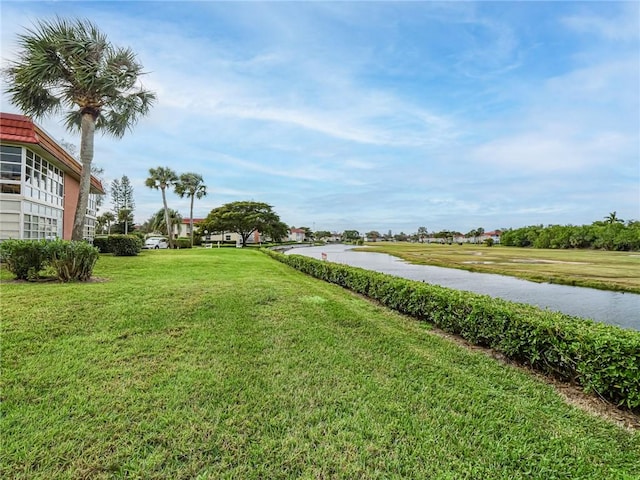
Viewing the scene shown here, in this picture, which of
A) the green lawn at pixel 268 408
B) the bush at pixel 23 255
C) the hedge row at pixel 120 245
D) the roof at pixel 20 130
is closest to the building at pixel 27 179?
the roof at pixel 20 130

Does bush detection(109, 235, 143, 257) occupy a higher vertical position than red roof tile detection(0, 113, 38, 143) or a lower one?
lower

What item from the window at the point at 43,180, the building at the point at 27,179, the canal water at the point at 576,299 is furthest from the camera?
the window at the point at 43,180

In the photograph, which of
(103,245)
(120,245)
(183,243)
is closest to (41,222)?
(120,245)

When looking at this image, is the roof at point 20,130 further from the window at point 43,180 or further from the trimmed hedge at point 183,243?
the trimmed hedge at point 183,243

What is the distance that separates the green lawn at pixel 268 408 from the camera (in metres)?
2.44

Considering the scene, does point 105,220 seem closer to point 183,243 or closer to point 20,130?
point 183,243

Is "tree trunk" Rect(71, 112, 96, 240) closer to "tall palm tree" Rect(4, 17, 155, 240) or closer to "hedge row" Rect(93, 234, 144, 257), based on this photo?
"tall palm tree" Rect(4, 17, 155, 240)

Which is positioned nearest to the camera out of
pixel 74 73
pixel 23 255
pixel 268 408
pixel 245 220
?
pixel 268 408

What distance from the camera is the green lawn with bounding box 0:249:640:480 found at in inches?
96.0

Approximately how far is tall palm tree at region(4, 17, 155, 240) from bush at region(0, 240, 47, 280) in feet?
13.6

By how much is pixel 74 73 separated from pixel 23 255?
7794mm

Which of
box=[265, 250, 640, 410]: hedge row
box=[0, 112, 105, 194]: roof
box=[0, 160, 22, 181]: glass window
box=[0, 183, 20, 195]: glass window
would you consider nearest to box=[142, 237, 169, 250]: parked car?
box=[0, 183, 20, 195]: glass window

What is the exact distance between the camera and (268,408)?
3164 mm

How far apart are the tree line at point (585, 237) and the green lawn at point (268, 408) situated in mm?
64961
